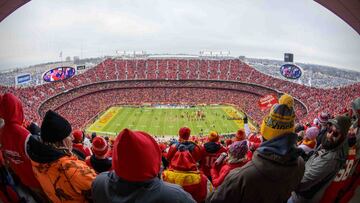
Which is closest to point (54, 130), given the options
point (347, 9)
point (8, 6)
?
point (8, 6)

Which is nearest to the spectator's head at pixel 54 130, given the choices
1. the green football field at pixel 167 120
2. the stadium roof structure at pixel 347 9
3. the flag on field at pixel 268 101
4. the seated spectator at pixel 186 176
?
the seated spectator at pixel 186 176

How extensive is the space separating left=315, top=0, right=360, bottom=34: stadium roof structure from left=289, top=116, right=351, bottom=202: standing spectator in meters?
2.27

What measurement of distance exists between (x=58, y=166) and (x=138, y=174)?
1.17 metres

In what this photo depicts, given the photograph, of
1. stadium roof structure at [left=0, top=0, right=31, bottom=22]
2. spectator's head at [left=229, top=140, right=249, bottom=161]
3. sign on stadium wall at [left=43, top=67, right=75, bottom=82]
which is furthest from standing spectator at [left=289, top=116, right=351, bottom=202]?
sign on stadium wall at [left=43, top=67, right=75, bottom=82]

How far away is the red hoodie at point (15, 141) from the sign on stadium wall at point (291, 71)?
49.1m

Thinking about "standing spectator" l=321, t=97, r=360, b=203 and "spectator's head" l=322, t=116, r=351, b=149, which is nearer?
"spectator's head" l=322, t=116, r=351, b=149

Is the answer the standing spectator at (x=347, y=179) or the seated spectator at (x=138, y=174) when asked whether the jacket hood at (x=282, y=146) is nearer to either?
the seated spectator at (x=138, y=174)

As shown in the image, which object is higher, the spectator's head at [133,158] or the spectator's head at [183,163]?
the spectator's head at [133,158]

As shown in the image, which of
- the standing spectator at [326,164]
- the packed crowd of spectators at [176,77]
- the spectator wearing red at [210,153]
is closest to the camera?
the standing spectator at [326,164]

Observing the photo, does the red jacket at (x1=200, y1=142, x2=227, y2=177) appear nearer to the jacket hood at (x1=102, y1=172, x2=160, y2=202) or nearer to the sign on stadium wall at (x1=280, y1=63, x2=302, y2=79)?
the jacket hood at (x1=102, y1=172, x2=160, y2=202)

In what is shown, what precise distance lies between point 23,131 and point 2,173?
90 centimetres

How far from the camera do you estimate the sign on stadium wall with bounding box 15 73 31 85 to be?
143ft

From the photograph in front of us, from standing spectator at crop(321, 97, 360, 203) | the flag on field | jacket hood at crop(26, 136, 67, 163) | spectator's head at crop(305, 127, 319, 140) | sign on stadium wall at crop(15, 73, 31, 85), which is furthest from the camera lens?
sign on stadium wall at crop(15, 73, 31, 85)

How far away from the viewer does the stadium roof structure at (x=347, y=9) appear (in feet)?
16.3
